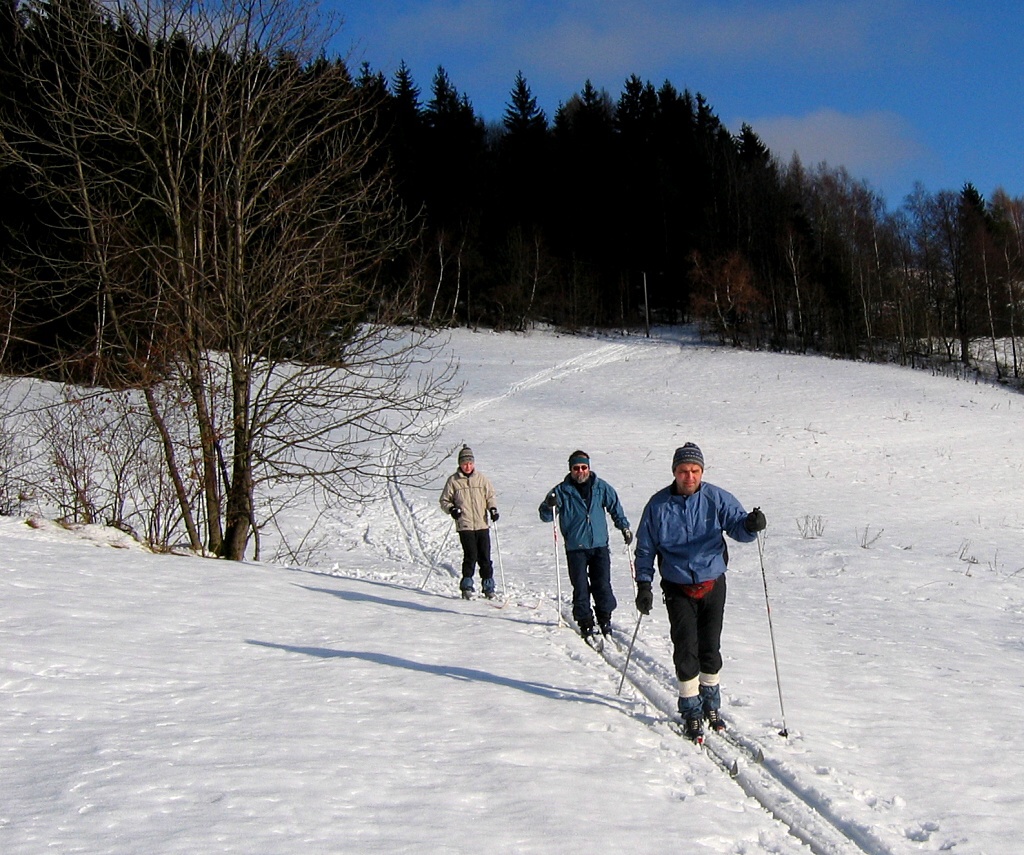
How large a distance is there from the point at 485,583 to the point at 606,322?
183ft

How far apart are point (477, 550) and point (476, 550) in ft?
0.05

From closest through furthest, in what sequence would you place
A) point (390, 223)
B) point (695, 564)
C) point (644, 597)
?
point (695, 564)
point (644, 597)
point (390, 223)

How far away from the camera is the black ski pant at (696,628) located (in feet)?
19.6

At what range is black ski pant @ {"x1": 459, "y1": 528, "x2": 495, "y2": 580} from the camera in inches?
453

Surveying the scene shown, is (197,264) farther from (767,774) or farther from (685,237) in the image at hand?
(685,237)

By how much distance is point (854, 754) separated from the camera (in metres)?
5.70

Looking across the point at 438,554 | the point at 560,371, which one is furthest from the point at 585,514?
the point at 560,371

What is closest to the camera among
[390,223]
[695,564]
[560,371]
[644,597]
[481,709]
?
[695,564]

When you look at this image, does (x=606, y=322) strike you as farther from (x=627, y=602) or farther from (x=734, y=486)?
(x=627, y=602)

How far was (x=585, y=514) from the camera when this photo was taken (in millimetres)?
8984

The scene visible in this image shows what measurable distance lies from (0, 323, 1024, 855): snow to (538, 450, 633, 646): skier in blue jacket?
0.31 m

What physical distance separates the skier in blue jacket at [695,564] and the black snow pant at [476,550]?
5452mm

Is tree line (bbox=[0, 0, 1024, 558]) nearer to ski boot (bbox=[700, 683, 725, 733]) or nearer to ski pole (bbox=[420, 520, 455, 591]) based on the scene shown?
ski pole (bbox=[420, 520, 455, 591])

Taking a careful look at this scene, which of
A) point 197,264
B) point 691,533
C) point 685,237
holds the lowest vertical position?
point 691,533
